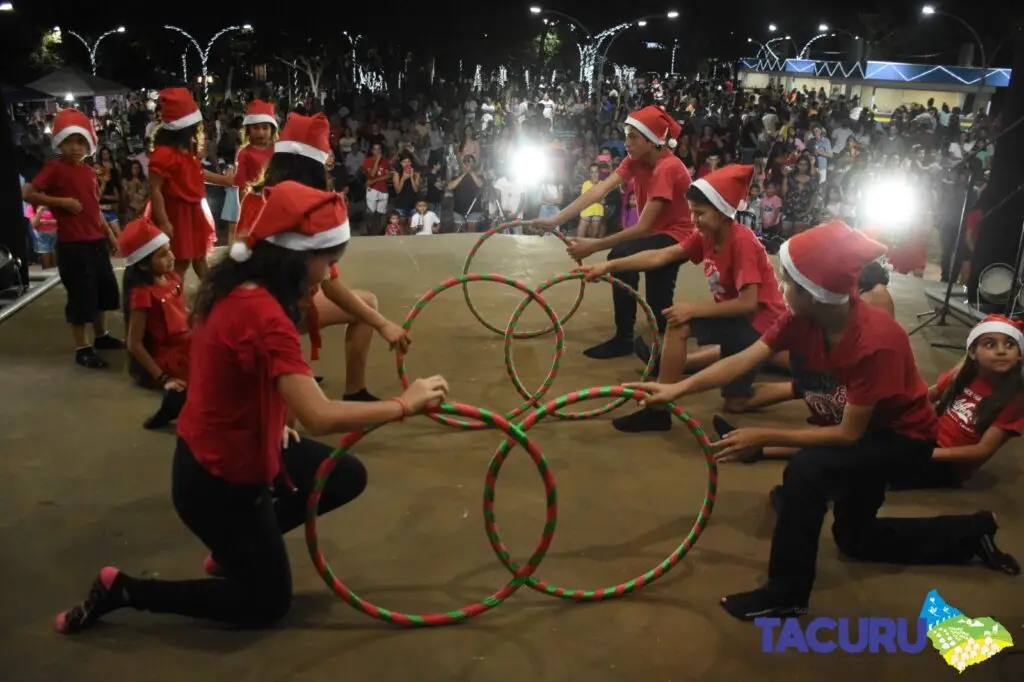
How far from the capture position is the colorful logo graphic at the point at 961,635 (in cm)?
371

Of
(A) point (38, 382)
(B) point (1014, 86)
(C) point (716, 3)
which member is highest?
(C) point (716, 3)

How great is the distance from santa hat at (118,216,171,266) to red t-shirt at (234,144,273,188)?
5.23ft

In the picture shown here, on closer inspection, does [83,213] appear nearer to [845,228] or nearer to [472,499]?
[472,499]

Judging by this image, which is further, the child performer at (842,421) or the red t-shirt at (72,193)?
the red t-shirt at (72,193)

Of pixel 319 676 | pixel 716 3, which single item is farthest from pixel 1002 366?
pixel 716 3

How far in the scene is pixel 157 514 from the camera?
15.4ft

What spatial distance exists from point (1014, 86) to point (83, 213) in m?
8.93

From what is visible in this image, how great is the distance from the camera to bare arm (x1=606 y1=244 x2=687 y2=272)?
6.23 meters

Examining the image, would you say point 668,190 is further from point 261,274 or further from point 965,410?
point 261,274

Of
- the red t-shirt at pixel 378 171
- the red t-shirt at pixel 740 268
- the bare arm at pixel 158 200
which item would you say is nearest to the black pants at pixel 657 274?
the red t-shirt at pixel 740 268

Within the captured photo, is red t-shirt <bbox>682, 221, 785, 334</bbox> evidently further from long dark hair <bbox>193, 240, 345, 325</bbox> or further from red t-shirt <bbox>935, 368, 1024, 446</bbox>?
long dark hair <bbox>193, 240, 345, 325</bbox>

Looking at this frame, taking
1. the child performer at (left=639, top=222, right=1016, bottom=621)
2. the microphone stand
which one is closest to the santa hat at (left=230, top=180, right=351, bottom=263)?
the child performer at (left=639, top=222, right=1016, bottom=621)

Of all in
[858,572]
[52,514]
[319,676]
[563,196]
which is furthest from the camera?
[563,196]

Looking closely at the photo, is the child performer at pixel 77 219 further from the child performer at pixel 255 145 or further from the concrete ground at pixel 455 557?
the child performer at pixel 255 145
